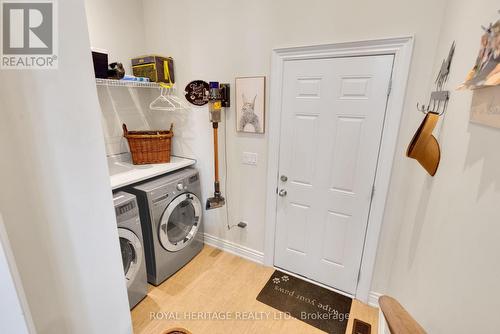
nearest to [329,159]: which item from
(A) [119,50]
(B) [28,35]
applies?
(B) [28,35]

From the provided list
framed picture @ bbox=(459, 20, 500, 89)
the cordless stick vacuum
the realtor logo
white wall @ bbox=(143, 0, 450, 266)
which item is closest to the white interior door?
white wall @ bbox=(143, 0, 450, 266)

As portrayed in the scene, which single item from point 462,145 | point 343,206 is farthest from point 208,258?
point 462,145

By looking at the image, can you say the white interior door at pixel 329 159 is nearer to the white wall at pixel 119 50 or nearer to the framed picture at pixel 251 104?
the framed picture at pixel 251 104

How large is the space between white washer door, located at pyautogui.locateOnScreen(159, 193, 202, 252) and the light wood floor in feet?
1.04

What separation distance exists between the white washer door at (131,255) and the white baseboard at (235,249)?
0.92m

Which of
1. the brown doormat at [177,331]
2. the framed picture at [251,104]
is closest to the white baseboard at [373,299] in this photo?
the brown doormat at [177,331]

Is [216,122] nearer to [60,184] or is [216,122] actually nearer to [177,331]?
[60,184]

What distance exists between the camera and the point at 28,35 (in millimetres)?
814

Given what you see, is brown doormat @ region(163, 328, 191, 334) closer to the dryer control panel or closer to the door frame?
the dryer control panel

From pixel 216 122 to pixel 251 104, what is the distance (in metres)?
0.36

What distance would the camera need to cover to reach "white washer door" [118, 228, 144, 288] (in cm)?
175

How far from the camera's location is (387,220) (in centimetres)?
173

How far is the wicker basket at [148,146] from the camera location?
2166mm

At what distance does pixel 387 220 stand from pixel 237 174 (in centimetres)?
135
